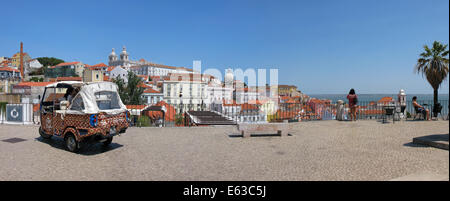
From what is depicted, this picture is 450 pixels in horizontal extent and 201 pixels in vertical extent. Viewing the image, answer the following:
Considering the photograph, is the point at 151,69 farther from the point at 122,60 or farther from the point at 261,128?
the point at 261,128

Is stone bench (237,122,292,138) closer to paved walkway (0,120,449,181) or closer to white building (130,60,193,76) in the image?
paved walkway (0,120,449,181)

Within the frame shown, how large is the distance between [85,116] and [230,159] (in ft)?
12.9

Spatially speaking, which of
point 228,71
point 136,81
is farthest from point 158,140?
point 228,71

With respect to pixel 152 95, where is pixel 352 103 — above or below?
below

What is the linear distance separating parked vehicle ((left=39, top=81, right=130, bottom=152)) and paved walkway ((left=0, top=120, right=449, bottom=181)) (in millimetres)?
499

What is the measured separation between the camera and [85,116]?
631 centimetres

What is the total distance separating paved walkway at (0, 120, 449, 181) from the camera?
4730 millimetres

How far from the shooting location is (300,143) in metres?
7.84

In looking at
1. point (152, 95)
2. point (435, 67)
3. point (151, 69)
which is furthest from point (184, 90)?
point (151, 69)

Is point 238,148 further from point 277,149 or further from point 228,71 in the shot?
point 228,71

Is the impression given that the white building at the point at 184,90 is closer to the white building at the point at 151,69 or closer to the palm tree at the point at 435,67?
the palm tree at the point at 435,67

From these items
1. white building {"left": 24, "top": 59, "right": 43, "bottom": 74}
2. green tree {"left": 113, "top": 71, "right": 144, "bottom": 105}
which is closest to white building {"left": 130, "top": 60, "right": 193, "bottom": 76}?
white building {"left": 24, "top": 59, "right": 43, "bottom": 74}

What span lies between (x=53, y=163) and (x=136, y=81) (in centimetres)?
4635

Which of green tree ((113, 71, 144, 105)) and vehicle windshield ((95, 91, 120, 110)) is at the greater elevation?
green tree ((113, 71, 144, 105))
